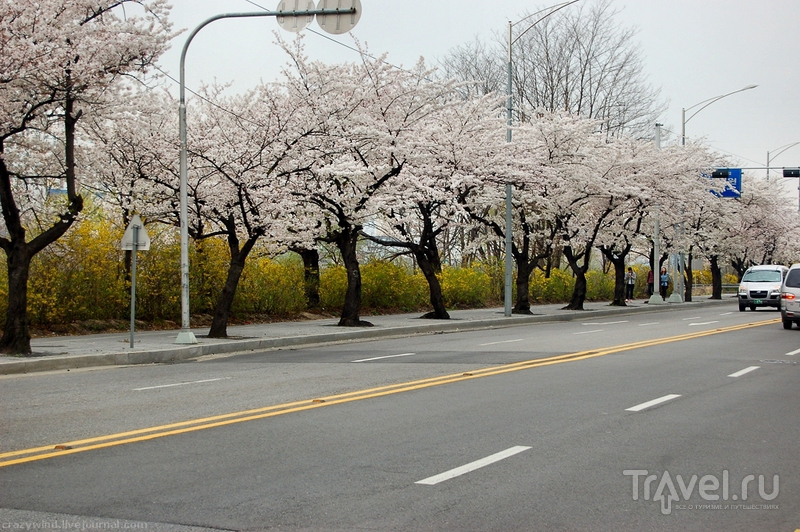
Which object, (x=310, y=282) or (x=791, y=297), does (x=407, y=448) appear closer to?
(x=791, y=297)

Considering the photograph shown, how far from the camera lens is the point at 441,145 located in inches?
1142

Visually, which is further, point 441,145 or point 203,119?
point 441,145

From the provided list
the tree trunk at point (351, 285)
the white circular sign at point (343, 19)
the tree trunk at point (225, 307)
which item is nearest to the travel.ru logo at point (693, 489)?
the white circular sign at point (343, 19)

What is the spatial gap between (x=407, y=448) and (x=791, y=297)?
2064 cm

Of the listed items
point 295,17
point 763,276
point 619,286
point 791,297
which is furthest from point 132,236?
point 763,276

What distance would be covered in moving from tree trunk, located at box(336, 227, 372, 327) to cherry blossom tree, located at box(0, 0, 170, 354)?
983cm

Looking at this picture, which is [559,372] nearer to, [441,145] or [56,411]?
[56,411]

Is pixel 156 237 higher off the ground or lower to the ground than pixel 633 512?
higher

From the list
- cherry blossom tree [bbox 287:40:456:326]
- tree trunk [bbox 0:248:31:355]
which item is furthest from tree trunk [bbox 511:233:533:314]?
tree trunk [bbox 0:248:31:355]

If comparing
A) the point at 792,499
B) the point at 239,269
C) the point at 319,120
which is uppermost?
the point at 319,120

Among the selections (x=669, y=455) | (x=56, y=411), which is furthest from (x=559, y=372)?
(x=56, y=411)

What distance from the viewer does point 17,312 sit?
639 inches

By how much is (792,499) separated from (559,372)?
300 inches

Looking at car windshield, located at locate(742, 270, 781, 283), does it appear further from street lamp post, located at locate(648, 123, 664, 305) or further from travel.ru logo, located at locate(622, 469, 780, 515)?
travel.ru logo, located at locate(622, 469, 780, 515)
